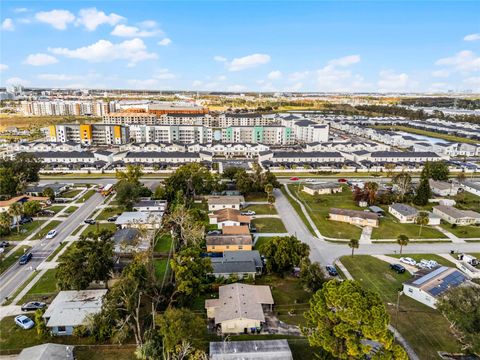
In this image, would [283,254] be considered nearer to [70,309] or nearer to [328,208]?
[70,309]

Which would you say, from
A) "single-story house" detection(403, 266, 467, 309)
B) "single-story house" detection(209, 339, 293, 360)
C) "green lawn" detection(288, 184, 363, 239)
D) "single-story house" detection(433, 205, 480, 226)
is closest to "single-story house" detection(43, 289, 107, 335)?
"single-story house" detection(209, 339, 293, 360)

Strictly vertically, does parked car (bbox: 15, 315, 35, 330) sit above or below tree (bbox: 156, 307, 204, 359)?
below

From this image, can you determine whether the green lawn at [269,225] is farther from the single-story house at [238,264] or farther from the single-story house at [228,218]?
the single-story house at [238,264]

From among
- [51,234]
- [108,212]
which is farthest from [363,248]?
[51,234]

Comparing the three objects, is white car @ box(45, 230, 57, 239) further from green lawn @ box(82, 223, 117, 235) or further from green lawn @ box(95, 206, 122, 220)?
green lawn @ box(95, 206, 122, 220)

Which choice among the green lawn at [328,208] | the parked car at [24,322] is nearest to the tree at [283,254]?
the green lawn at [328,208]

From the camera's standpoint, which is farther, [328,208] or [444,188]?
[444,188]

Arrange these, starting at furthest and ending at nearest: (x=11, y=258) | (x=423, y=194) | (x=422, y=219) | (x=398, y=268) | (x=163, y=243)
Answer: (x=423, y=194) → (x=422, y=219) → (x=163, y=243) → (x=11, y=258) → (x=398, y=268)
